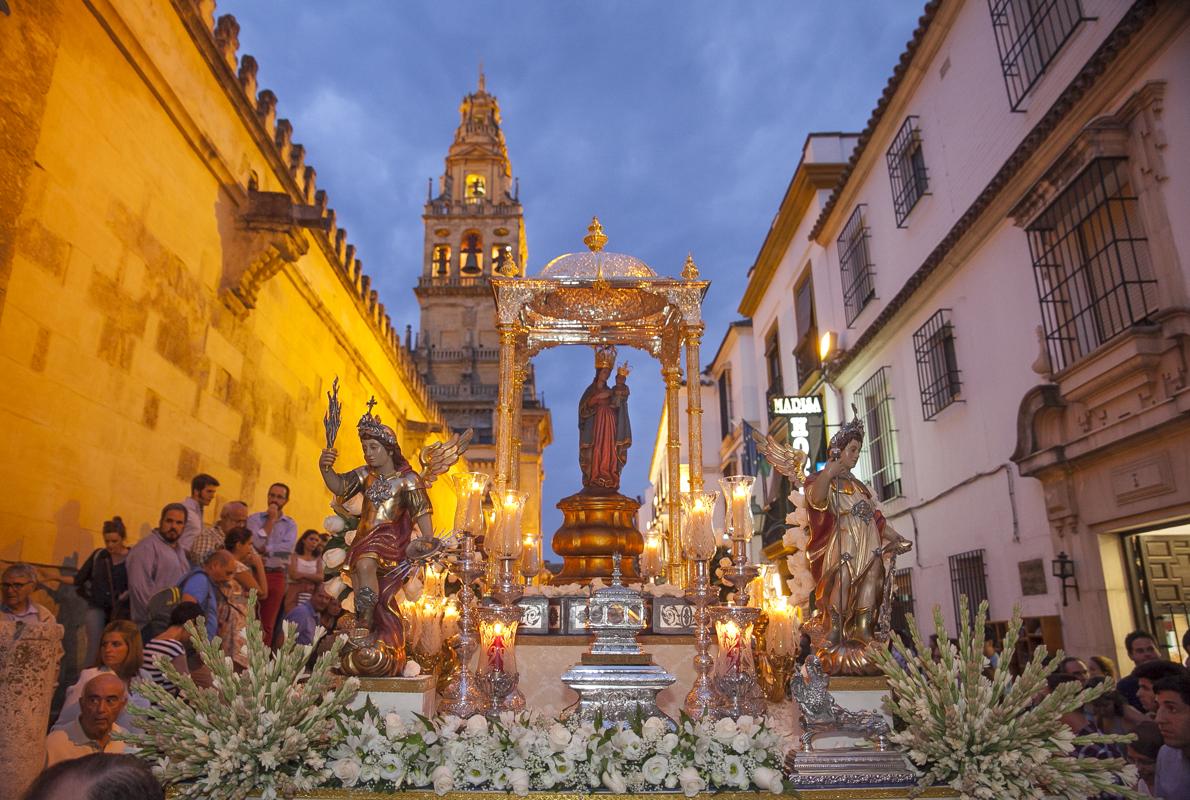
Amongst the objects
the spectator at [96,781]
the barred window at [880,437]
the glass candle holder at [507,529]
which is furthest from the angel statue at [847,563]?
the barred window at [880,437]

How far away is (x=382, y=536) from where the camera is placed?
4.48 m

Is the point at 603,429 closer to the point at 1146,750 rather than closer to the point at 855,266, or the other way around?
the point at 1146,750

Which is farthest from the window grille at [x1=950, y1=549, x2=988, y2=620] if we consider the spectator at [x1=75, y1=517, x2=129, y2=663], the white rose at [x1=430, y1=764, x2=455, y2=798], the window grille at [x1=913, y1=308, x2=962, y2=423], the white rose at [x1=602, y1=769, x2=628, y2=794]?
the spectator at [x1=75, y1=517, x2=129, y2=663]

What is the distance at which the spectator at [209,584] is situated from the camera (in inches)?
225

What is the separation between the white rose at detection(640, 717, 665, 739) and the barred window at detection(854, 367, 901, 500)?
10817mm

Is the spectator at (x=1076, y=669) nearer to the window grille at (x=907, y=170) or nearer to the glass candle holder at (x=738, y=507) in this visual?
the glass candle holder at (x=738, y=507)

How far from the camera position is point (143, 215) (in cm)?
816

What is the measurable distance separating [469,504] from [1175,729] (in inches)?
158

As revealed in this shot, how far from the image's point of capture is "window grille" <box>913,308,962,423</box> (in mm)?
11094

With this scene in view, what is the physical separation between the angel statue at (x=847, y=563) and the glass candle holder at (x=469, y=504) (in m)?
2.13

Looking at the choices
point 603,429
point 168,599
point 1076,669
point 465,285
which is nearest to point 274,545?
point 168,599

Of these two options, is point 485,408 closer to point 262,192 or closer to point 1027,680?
point 262,192

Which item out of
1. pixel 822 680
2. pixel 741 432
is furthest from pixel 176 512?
pixel 741 432

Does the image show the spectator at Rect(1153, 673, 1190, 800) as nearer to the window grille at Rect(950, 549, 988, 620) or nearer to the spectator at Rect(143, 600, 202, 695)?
the spectator at Rect(143, 600, 202, 695)
